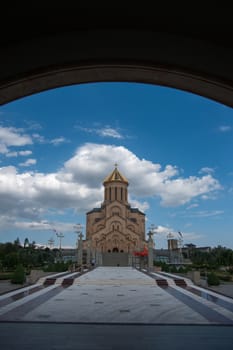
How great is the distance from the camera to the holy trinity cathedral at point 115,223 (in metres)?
49.9

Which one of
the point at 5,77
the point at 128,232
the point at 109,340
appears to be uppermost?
the point at 128,232

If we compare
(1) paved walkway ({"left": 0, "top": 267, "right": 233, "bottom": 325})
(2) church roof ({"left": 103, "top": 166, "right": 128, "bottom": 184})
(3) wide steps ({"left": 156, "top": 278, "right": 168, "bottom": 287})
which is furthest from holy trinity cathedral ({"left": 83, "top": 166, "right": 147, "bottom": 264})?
(1) paved walkway ({"left": 0, "top": 267, "right": 233, "bottom": 325})

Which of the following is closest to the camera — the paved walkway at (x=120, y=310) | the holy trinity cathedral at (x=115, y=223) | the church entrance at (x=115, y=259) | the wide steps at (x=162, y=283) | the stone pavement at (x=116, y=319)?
the stone pavement at (x=116, y=319)

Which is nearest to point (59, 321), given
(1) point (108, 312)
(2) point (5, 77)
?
(1) point (108, 312)

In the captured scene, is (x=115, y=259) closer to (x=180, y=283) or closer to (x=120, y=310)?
(x=180, y=283)

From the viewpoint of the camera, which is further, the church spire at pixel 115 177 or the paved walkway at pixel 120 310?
the church spire at pixel 115 177

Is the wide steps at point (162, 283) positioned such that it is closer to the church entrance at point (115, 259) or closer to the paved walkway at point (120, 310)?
the paved walkway at point (120, 310)

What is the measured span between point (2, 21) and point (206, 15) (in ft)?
6.57

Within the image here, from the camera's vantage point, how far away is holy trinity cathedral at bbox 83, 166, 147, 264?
4991 cm

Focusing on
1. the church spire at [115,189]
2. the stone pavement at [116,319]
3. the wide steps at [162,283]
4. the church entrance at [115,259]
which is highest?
the church spire at [115,189]

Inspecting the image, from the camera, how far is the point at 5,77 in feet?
11.8

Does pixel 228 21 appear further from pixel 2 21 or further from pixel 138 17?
pixel 2 21

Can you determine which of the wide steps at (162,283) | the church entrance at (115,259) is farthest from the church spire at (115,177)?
the wide steps at (162,283)

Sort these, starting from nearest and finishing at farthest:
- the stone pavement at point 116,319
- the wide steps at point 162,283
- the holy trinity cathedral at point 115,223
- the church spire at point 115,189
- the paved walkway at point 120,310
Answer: the stone pavement at point 116,319
the paved walkway at point 120,310
the wide steps at point 162,283
the holy trinity cathedral at point 115,223
the church spire at point 115,189
